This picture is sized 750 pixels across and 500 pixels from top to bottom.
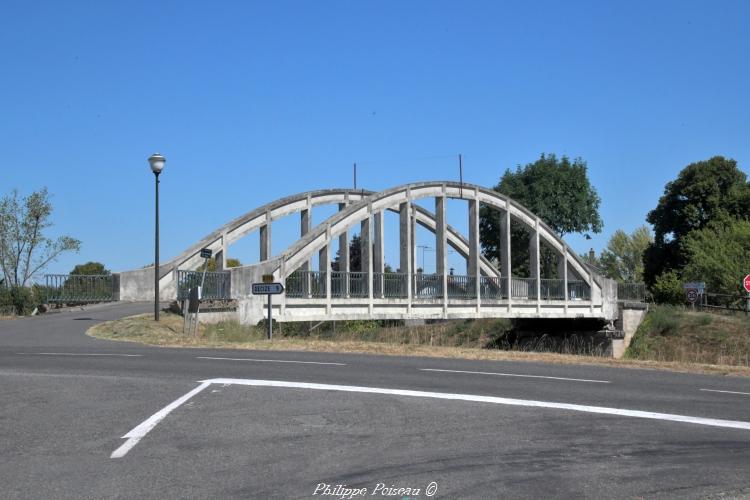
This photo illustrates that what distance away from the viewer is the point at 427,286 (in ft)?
127

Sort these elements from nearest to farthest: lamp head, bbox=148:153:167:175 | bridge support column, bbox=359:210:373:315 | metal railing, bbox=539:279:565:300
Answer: lamp head, bbox=148:153:167:175
bridge support column, bbox=359:210:373:315
metal railing, bbox=539:279:565:300

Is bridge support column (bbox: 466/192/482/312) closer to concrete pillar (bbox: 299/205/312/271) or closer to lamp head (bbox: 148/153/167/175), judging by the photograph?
concrete pillar (bbox: 299/205/312/271)

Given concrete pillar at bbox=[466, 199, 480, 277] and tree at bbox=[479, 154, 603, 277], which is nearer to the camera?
concrete pillar at bbox=[466, 199, 480, 277]

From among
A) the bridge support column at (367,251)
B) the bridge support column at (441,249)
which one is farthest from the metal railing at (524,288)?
the bridge support column at (367,251)

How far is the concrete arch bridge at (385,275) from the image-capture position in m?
32.7

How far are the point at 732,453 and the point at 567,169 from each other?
5712 cm

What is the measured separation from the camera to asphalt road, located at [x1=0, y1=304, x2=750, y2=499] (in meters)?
6.15

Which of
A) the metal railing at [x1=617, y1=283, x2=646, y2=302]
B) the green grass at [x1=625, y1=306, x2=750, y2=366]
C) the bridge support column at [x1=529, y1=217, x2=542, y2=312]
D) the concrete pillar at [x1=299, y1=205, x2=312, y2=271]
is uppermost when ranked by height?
the concrete pillar at [x1=299, y1=205, x2=312, y2=271]

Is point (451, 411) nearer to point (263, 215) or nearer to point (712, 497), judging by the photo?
point (712, 497)

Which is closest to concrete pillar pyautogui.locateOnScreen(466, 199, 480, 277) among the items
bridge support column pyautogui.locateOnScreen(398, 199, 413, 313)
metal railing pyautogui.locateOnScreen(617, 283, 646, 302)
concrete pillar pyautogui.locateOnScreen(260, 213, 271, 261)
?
bridge support column pyautogui.locateOnScreen(398, 199, 413, 313)

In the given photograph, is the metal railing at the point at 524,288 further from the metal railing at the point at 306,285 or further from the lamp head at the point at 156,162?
the lamp head at the point at 156,162

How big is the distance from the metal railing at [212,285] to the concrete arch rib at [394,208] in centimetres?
253

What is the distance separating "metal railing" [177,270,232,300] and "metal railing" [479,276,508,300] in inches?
664

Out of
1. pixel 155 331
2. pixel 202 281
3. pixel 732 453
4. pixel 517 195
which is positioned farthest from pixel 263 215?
pixel 732 453
